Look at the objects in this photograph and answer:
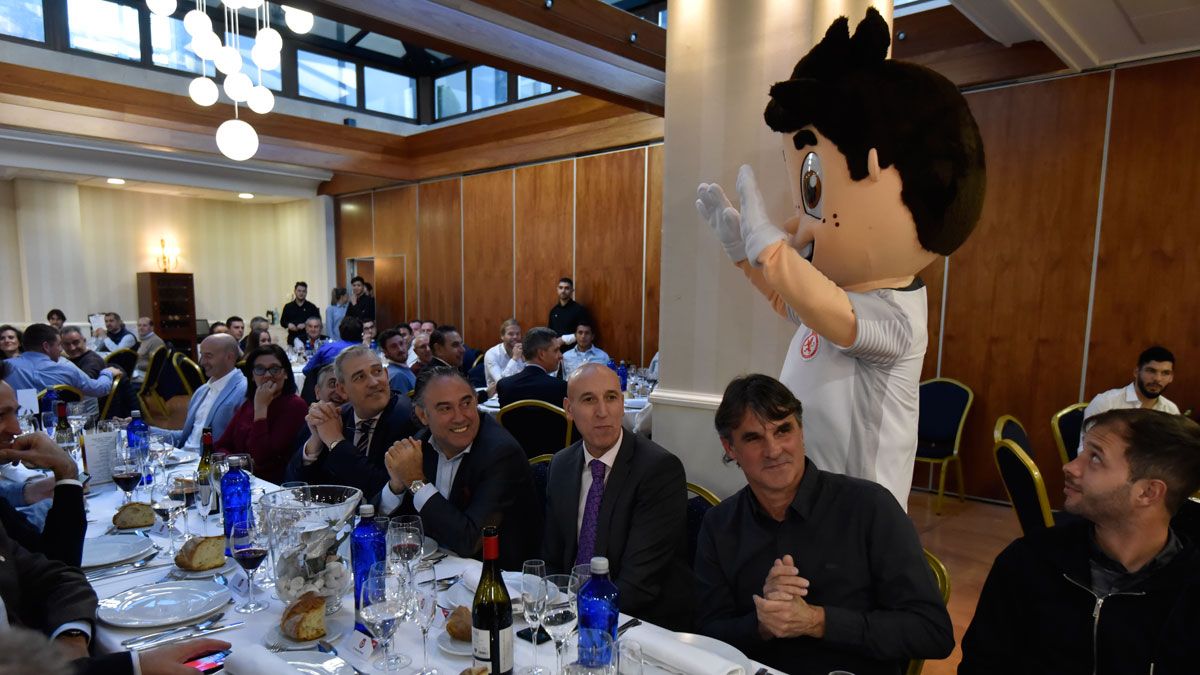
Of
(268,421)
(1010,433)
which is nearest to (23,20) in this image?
(268,421)

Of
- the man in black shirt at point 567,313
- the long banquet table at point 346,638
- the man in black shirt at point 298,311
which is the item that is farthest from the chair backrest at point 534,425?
the man in black shirt at point 298,311

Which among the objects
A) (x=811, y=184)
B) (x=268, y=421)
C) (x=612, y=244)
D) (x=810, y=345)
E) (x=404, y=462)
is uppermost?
(x=612, y=244)

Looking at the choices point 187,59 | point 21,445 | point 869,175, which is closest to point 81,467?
point 21,445

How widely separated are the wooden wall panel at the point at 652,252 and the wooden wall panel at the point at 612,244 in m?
0.08

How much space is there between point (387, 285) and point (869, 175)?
32.9 ft

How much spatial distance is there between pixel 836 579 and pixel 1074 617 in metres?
0.51

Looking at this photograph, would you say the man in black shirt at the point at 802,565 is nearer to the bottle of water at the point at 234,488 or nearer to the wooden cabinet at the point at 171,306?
the bottle of water at the point at 234,488

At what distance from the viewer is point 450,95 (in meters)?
11.5

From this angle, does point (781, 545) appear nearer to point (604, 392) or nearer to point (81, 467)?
point (604, 392)

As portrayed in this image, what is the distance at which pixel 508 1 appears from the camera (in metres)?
4.30

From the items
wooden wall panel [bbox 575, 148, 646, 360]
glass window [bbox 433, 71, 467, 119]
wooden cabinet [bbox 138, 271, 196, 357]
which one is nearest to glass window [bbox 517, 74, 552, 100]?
glass window [bbox 433, 71, 467, 119]

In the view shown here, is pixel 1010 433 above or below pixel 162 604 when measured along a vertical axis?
above

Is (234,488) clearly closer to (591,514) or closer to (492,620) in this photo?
(591,514)

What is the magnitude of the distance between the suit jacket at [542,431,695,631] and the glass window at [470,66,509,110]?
9312 mm
